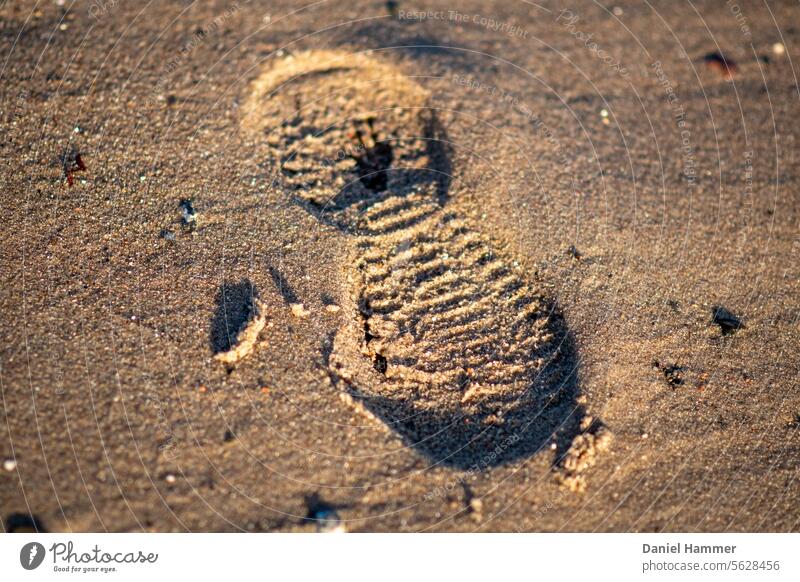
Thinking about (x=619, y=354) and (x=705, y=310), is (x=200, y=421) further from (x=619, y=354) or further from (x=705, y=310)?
(x=705, y=310)

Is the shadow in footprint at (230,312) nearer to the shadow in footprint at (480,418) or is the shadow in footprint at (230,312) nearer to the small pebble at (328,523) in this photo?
the shadow in footprint at (480,418)

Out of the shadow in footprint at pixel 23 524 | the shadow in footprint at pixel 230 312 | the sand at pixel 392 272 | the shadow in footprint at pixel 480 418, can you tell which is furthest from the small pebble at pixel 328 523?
the shadow in footprint at pixel 23 524

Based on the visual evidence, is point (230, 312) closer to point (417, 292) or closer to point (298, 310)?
point (298, 310)
